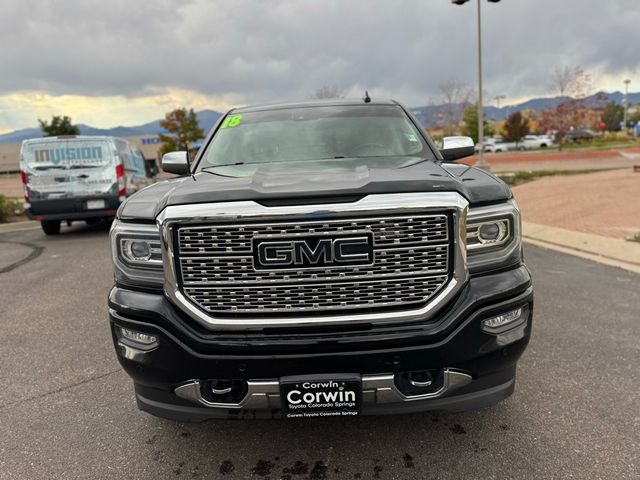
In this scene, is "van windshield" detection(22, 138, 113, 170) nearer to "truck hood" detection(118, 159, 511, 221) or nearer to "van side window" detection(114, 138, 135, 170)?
"van side window" detection(114, 138, 135, 170)

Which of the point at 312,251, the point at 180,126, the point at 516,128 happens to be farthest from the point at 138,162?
the point at 516,128

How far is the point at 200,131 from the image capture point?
5175 cm

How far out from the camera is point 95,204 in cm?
958

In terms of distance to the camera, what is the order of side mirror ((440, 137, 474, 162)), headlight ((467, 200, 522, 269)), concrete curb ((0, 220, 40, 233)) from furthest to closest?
concrete curb ((0, 220, 40, 233)), side mirror ((440, 137, 474, 162)), headlight ((467, 200, 522, 269))

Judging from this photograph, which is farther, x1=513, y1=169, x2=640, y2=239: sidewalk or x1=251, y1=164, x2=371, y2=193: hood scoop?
x1=513, y1=169, x2=640, y2=239: sidewalk

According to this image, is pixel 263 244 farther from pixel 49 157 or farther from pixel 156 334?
pixel 49 157

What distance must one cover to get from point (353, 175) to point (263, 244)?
0.60 meters

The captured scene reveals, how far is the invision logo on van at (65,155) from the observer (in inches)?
371

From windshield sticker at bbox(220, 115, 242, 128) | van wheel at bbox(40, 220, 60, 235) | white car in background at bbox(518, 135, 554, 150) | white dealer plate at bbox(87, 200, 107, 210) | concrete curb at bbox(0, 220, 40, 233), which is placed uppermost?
windshield sticker at bbox(220, 115, 242, 128)

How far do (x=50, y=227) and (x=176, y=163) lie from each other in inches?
311

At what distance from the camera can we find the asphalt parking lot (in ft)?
8.32

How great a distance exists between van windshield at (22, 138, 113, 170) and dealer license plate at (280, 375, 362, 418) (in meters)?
8.72

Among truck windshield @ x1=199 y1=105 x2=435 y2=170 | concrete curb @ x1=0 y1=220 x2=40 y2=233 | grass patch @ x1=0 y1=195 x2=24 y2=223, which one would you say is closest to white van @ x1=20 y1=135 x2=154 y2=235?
concrete curb @ x1=0 y1=220 x2=40 y2=233

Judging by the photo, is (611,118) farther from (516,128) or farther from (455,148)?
(455,148)
